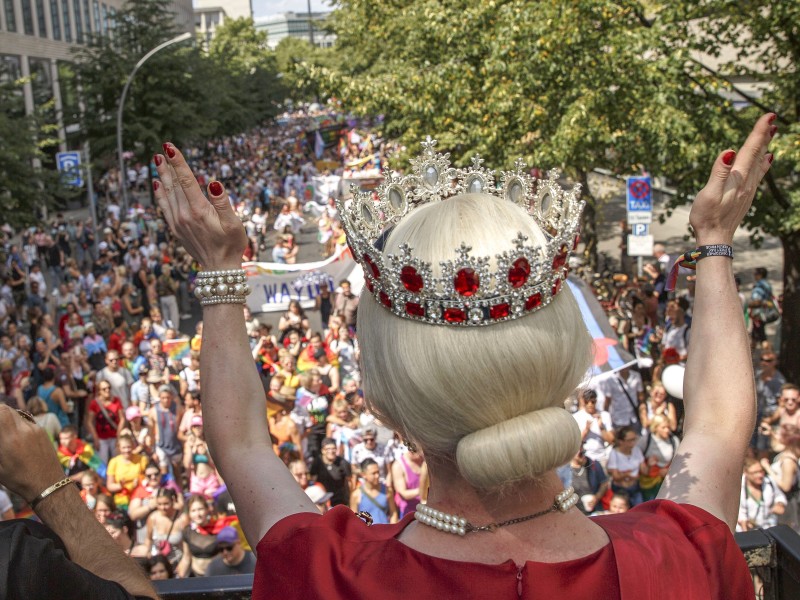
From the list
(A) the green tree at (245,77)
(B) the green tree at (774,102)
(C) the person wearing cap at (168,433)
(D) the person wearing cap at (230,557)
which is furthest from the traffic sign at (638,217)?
(A) the green tree at (245,77)

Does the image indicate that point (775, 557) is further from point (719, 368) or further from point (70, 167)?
point (70, 167)

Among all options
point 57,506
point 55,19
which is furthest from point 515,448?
point 55,19

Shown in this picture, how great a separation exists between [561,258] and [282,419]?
23.5ft

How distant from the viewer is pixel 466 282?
1445mm

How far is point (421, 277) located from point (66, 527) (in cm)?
87

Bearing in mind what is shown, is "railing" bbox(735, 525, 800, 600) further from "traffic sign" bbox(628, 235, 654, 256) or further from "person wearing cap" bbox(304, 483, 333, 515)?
"traffic sign" bbox(628, 235, 654, 256)

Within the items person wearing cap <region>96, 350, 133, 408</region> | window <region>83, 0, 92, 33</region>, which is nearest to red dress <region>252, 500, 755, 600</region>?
person wearing cap <region>96, 350, 133, 408</region>

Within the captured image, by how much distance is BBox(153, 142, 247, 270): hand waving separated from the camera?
174 centimetres

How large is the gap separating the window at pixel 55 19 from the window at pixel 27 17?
3271 mm

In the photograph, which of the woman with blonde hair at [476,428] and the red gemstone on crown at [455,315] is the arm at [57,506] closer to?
the woman with blonde hair at [476,428]

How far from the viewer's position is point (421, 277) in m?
1.46

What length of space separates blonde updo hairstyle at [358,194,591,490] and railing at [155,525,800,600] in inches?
27.9

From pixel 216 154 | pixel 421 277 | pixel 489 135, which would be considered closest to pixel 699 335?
pixel 421 277

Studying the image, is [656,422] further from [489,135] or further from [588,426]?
[489,135]
